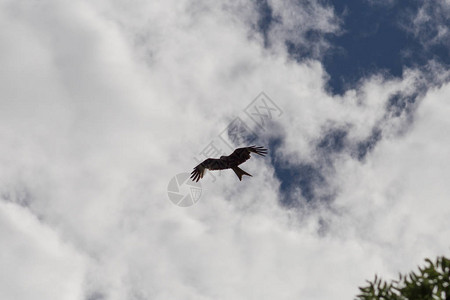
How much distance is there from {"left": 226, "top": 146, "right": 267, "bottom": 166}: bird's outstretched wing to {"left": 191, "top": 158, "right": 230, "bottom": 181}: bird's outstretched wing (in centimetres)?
26

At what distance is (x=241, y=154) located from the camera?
14.1 meters

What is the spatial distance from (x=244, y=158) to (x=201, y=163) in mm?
1659

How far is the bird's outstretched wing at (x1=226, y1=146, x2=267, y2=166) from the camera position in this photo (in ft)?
45.7

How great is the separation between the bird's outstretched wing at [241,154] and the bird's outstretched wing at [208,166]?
0.86 ft

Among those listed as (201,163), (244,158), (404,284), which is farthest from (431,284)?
(201,163)

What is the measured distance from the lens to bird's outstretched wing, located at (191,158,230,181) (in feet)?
46.5

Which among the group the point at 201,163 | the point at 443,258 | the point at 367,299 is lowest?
the point at 367,299

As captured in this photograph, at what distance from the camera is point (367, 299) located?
33.1 ft

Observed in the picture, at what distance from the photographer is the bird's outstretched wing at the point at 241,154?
45.7ft

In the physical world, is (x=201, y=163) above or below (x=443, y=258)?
above

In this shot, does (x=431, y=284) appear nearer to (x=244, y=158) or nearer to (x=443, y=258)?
(x=443, y=258)

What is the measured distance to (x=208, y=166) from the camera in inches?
560

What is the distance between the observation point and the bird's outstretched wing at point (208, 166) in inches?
559

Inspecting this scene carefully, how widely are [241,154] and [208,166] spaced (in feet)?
4.43
